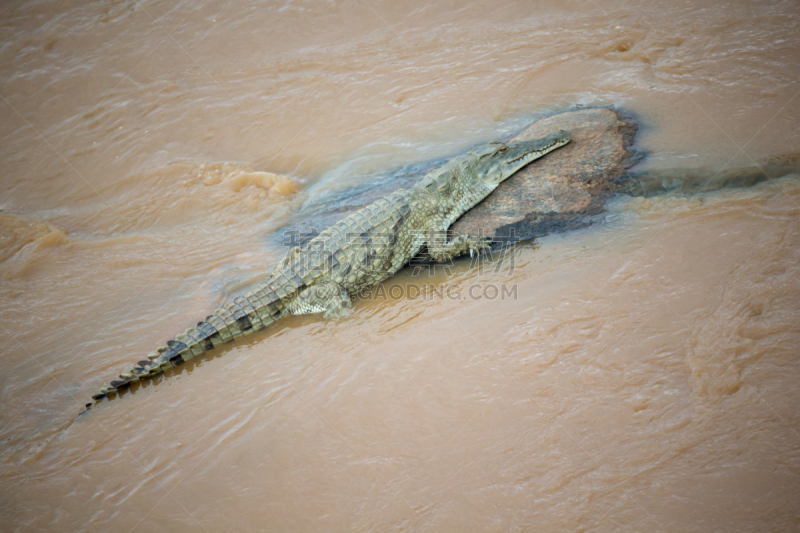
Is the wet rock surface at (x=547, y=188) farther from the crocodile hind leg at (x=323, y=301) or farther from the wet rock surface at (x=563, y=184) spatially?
the crocodile hind leg at (x=323, y=301)

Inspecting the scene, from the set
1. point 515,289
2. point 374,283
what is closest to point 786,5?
point 515,289

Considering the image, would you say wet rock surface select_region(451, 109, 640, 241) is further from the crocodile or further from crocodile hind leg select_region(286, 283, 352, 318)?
crocodile hind leg select_region(286, 283, 352, 318)

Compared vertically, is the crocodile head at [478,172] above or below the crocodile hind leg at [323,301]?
above

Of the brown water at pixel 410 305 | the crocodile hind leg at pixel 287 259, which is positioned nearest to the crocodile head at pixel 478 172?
the brown water at pixel 410 305

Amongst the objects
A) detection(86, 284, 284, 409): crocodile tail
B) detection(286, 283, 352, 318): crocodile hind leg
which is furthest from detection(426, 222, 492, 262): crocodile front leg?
detection(86, 284, 284, 409): crocodile tail

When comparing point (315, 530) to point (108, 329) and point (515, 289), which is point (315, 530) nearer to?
point (515, 289)

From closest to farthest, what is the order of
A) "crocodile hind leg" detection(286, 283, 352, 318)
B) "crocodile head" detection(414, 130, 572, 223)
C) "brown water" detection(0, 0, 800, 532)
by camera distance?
"brown water" detection(0, 0, 800, 532) < "crocodile hind leg" detection(286, 283, 352, 318) < "crocodile head" detection(414, 130, 572, 223)
